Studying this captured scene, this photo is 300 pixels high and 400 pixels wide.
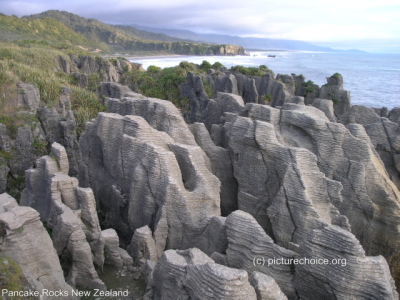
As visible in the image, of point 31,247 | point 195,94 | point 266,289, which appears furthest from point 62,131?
point 195,94

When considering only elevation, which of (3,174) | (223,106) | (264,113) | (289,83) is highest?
(264,113)

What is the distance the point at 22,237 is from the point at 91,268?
2102 millimetres

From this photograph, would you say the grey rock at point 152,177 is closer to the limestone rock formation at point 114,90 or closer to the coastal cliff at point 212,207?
the coastal cliff at point 212,207

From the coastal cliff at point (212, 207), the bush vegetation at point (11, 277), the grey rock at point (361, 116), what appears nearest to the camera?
the bush vegetation at point (11, 277)

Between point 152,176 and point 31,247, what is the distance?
12.8ft

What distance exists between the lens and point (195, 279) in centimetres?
652

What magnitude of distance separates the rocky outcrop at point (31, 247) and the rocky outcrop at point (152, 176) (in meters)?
3.09

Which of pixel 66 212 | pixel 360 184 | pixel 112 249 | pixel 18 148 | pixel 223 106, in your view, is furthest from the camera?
pixel 223 106

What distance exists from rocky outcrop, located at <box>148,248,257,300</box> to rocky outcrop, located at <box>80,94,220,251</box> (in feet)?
7.59

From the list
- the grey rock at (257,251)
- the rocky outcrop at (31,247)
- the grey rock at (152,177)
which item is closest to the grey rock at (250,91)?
the grey rock at (152,177)

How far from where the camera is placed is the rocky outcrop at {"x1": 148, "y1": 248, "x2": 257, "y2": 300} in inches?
233

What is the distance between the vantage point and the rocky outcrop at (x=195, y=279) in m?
5.91

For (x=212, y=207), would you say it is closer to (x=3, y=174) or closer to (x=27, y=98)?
(x=3, y=174)

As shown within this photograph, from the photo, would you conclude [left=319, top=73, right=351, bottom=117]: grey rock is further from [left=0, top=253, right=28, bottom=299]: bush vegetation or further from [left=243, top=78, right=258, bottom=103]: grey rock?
[left=0, top=253, right=28, bottom=299]: bush vegetation
